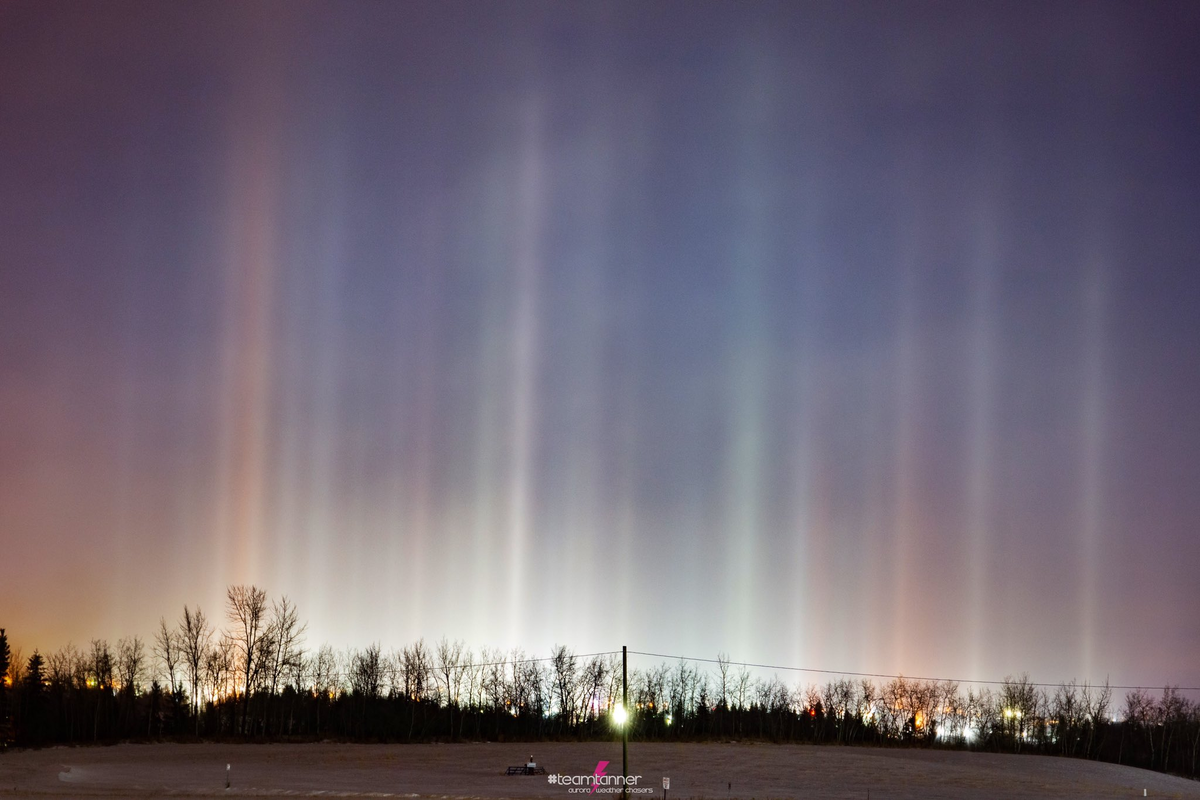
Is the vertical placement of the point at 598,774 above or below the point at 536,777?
below

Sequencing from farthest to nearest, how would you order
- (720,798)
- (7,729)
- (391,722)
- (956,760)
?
(391,722) → (956,760) → (7,729) → (720,798)

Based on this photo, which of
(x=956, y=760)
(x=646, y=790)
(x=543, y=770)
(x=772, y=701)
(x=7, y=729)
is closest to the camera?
(x=646, y=790)

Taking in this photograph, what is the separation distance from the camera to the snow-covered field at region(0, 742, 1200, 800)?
58.2m

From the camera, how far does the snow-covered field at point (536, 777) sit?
5822 centimetres

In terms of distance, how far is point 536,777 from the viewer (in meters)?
69.6

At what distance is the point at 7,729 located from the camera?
280 ft

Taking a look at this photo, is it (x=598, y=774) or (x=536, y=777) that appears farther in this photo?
(x=598, y=774)

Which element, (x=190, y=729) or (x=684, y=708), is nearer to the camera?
(x=190, y=729)

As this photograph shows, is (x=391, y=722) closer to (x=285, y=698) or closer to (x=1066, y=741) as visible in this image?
(x=285, y=698)

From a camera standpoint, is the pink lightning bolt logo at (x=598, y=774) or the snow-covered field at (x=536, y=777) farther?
the pink lightning bolt logo at (x=598, y=774)

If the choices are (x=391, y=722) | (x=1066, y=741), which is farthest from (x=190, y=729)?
(x=1066, y=741)

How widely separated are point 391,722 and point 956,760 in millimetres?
63158

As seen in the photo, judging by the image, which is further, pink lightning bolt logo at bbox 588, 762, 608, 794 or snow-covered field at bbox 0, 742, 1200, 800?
pink lightning bolt logo at bbox 588, 762, 608, 794

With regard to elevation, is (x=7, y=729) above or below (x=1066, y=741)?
above
